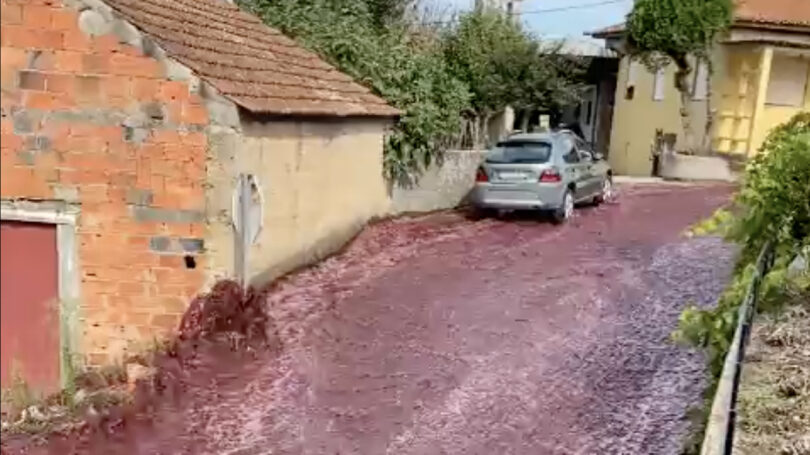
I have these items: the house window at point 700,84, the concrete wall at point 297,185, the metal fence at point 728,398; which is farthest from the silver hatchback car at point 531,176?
the house window at point 700,84

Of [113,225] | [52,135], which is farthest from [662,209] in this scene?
[52,135]

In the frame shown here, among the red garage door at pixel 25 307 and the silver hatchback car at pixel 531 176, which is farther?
the silver hatchback car at pixel 531 176

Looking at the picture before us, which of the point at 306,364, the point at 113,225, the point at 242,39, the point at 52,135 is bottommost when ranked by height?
the point at 306,364

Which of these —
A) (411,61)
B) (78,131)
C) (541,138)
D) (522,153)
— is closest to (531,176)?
(522,153)

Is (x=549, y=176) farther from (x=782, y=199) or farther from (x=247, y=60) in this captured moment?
(x=782, y=199)

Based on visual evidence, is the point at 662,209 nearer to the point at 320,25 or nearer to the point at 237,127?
the point at 320,25

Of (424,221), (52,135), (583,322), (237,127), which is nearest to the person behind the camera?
(52,135)

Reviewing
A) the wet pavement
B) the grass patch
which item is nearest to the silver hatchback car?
the wet pavement

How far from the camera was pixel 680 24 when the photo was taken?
2023 centimetres

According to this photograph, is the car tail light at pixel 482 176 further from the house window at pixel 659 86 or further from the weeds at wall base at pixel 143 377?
the house window at pixel 659 86

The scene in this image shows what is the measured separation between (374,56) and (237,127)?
7458 millimetres

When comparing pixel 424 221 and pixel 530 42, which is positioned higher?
pixel 530 42

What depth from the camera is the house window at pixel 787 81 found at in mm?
22344

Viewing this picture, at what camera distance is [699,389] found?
250 inches
